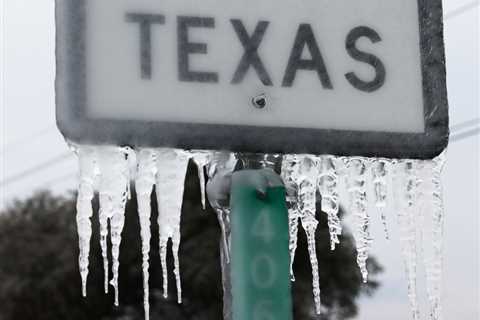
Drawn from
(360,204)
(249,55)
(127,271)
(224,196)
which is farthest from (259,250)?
(127,271)

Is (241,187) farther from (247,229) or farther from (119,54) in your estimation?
(119,54)

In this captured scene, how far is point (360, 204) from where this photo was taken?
4.89 feet

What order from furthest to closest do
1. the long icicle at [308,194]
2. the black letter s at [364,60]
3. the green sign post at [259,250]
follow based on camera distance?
the long icicle at [308,194]
the black letter s at [364,60]
the green sign post at [259,250]

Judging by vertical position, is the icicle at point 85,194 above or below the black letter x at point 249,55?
below

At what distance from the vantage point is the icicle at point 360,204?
141 cm

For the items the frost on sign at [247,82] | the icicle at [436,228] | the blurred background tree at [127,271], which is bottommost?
the blurred background tree at [127,271]

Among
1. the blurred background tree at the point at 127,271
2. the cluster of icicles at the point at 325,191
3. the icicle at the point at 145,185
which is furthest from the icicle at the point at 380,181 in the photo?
the blurred background tree at the point at 127,271

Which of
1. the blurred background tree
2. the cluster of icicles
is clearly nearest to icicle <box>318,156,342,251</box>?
the cluster of icicles

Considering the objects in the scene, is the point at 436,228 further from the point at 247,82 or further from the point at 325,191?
the point at 247,82

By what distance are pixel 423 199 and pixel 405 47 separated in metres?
0.25

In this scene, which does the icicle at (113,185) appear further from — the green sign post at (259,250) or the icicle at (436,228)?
the icicle at (436,228)

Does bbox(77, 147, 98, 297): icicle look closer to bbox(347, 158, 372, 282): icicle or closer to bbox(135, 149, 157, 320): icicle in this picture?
bbox(135, 149, 157, 320): icicle

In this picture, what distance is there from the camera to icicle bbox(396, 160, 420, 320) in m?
1.41

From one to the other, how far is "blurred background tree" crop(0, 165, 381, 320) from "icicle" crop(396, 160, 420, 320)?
12408mm
